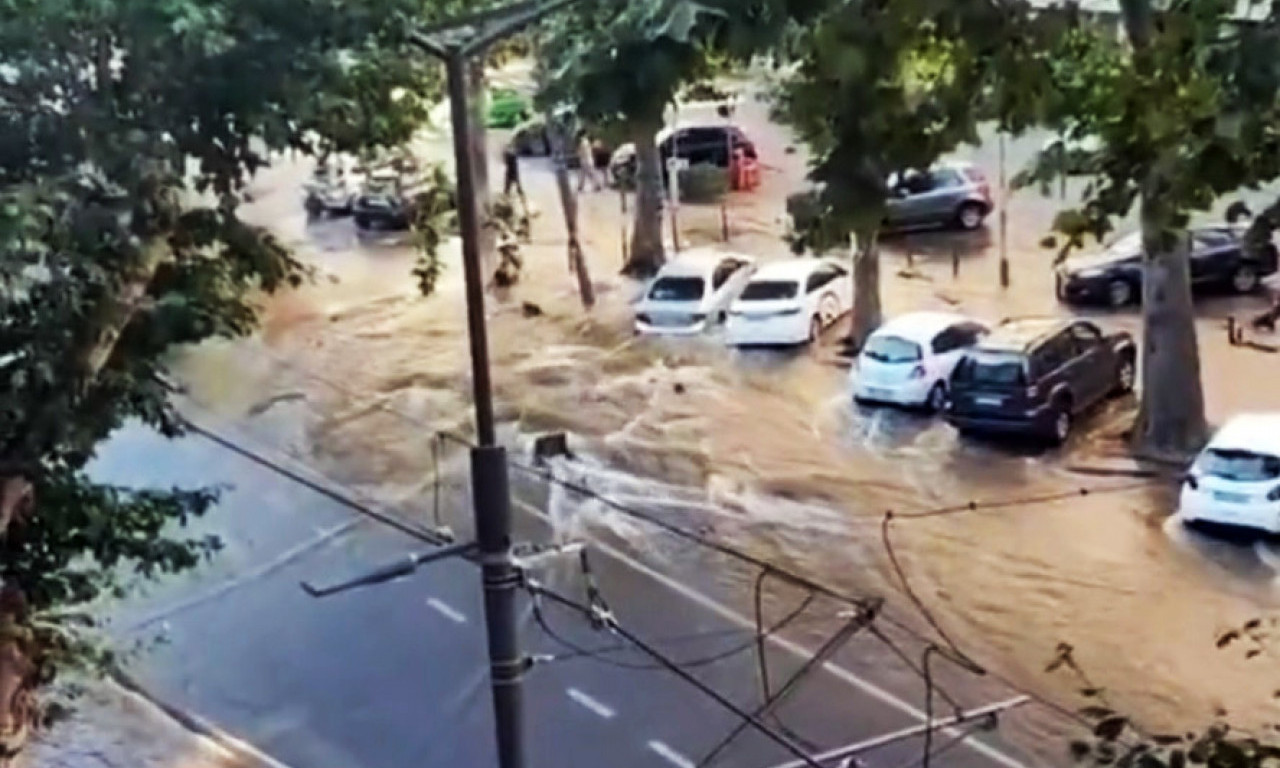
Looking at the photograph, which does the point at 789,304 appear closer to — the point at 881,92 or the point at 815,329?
the point at 815,329

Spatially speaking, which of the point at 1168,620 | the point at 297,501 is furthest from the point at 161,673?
the point at 1168,620

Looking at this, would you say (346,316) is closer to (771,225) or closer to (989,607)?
(771,225)

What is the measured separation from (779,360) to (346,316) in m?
6.91

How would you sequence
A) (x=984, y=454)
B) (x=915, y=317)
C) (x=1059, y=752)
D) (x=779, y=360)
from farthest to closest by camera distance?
(x=779, y=360)
(x=915, y=317)
(x=984, y=454)
(x=1059, y=752)

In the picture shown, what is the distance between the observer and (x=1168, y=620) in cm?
1543

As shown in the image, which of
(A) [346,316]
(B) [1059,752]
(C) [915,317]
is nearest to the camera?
(B) [1059,752]

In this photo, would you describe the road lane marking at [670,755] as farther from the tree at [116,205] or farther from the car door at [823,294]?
the car door at [823,294]

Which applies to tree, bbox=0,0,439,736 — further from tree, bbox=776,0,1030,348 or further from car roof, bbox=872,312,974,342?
car roof, bbox=872,312,974,342

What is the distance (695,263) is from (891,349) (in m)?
5.06

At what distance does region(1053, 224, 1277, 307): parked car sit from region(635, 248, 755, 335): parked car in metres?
4.25

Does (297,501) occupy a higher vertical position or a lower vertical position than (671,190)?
lower

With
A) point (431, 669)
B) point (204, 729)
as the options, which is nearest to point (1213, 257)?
point (431, 669)

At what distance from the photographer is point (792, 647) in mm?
15328

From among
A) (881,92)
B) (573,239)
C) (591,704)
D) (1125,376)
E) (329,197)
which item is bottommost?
(591,704)
